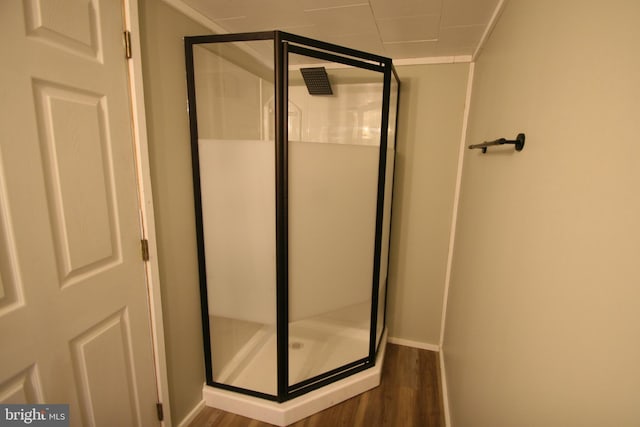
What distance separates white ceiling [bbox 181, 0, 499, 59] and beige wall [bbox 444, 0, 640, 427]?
12.7 inches

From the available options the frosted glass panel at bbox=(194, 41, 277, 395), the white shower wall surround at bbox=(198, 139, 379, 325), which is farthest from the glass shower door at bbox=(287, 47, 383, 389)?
the frosted glass panel at bbox=(194, 41, 277, 395)

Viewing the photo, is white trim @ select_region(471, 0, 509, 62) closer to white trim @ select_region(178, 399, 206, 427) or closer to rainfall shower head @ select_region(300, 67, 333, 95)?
rainfall shower head @ select_region(300, 67, 333, 95)

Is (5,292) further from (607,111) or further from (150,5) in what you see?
(607,111)

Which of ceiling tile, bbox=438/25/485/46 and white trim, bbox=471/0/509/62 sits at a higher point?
ceiling tile, bbox=438/25/485/46

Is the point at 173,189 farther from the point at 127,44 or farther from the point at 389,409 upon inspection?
the point at 389,409

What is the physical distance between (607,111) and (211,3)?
1.65 meters

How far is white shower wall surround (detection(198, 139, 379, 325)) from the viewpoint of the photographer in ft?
4.72

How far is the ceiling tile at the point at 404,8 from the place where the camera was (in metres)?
1.32

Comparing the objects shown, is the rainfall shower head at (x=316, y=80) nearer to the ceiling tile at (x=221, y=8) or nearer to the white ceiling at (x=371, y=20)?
the white ceiling at (x=371, y=20)

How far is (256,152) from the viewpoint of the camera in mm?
1411

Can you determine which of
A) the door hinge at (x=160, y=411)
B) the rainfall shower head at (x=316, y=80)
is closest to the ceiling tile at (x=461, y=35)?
the rainfall shower head at (x=316, y=80)

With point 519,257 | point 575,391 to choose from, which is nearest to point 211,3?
point 519,257
